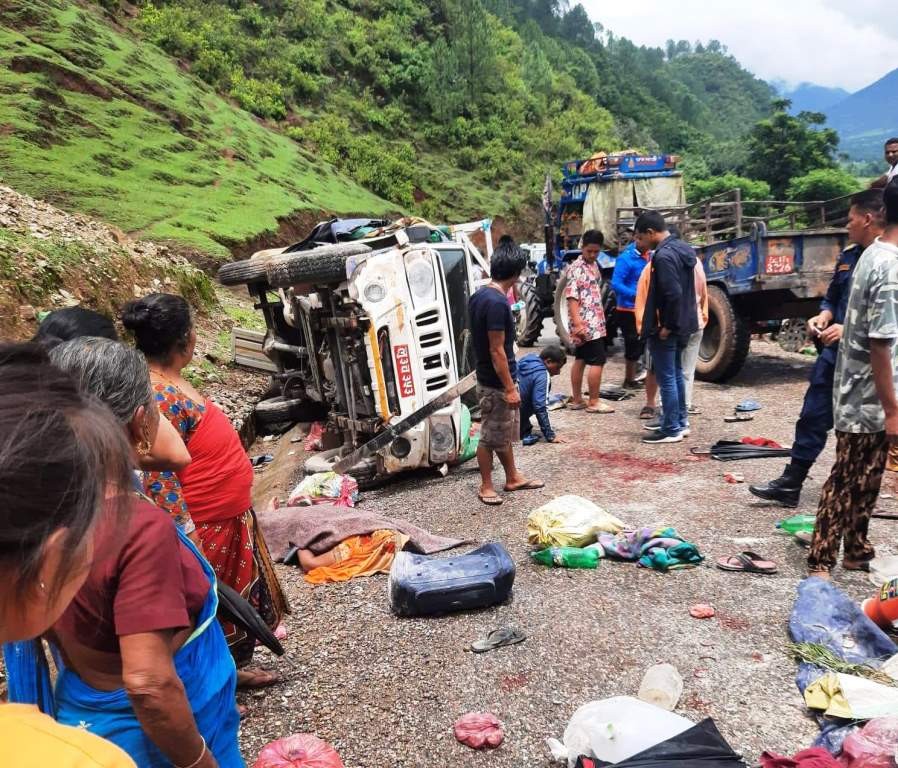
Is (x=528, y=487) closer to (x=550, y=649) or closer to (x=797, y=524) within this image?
(x=797, y=524)

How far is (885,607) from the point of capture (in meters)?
2.77

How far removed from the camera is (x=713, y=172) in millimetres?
51031

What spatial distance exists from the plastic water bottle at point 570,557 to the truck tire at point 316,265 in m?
2.56

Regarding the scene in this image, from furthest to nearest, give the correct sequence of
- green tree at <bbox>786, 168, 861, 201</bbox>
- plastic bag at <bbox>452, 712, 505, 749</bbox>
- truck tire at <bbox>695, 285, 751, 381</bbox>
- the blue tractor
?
1. green tree at <bbox>786, 168, 861, 201</bbox>
2. the blue tractor
3. truck tire at <bbox>695, 285, 751, 381</bbox>
4. plastic bag at <bbox>452, 712, 505, 749</bbox>

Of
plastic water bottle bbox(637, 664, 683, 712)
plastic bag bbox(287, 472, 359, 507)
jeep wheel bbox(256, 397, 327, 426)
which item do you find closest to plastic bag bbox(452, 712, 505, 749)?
plastic water bottle bbox(637, 664, 683, 712)

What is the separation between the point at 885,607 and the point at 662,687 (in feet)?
3.44

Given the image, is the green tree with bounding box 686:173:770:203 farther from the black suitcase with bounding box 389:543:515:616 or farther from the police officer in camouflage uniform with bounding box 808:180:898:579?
the black suitcase with bounding box 389:543:515:616

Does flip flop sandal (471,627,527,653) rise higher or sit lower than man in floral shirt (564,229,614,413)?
lower

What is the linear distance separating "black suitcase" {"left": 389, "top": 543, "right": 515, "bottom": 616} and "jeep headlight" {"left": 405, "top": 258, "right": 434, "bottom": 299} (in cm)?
241

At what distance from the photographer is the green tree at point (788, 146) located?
36969 millimetres

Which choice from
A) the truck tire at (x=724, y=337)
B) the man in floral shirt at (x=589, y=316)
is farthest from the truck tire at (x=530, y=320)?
the man in floral shirt at (x=589, y=316)

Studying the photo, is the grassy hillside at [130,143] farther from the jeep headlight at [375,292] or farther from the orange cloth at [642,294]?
the orange cloth at [642,294]

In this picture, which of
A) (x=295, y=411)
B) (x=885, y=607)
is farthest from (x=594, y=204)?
(x=885, y=607)

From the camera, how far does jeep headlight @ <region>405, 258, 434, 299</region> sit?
5152 mm
